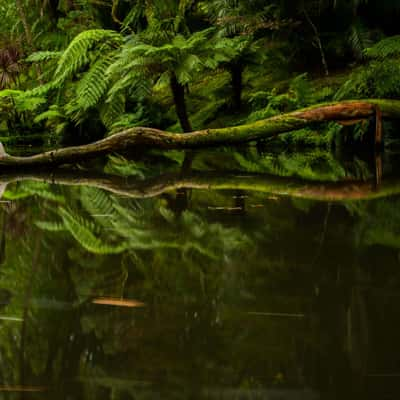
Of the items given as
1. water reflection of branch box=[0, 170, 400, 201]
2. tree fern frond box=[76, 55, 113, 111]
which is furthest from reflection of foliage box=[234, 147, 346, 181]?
tree fern frond box=[76, 55, 113, 111]

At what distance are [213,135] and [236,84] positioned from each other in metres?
3.23

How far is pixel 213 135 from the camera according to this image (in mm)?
5707

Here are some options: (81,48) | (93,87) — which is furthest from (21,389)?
(81,48)

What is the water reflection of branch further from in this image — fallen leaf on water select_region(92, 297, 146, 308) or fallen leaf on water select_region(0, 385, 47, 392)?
fallen leaf on water select_region(0, 385, 47, 392)

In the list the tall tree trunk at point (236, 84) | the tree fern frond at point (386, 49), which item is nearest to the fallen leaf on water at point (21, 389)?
the tree fern frond at point (386, 49)

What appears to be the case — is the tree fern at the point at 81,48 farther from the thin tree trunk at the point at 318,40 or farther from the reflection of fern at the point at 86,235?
the reflection of fern at the point at 86,235

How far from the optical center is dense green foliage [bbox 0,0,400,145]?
7.15 meters

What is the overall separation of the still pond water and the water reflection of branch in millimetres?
67

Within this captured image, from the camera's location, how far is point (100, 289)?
176cm

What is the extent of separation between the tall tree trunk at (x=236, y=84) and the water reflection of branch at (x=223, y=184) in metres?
3.86

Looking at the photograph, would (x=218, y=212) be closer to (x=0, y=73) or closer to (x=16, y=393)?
(x=16, y=393)

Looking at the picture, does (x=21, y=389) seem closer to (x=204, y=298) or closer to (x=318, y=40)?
(x=204, y=298)

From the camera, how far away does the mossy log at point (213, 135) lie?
5.26 metres

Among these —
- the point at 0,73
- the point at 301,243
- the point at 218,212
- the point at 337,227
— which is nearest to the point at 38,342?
the point at 301,243
